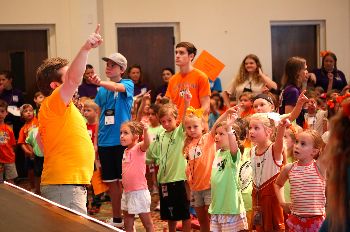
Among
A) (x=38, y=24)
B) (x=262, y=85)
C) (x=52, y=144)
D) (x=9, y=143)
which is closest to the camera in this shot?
(x=52, y=144)

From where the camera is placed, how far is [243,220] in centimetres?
517

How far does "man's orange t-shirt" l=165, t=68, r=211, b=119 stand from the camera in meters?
6.89

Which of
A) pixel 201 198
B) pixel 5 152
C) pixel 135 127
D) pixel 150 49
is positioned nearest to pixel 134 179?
pixel 135 127

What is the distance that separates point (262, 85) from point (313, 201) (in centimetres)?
373

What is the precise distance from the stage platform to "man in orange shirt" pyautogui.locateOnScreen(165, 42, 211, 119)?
3.35 metres

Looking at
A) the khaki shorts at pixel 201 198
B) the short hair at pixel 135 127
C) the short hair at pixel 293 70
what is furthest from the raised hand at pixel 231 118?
the short hair at pixel 293 70

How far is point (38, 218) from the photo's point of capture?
3.09 metres

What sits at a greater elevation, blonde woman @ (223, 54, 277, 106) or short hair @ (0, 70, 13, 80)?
short hair @ (0, 70, 13, 80)

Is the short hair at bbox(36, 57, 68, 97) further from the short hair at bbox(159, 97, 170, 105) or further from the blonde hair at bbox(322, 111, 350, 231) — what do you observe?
the short hair at bbox(159, 97, 170, 105)

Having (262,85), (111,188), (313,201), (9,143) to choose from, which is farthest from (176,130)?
(9,143)

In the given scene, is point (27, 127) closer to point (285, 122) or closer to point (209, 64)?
point (209, 64)

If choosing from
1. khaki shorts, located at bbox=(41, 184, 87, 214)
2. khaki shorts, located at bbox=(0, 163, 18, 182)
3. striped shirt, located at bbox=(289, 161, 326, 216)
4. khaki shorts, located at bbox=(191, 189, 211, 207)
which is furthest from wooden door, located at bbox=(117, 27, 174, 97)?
khaki shorts, located at bbox=(41, 184, 87, 214)

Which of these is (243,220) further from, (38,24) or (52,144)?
(38,24)

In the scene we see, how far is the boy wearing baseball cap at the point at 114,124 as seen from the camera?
6.64 m
